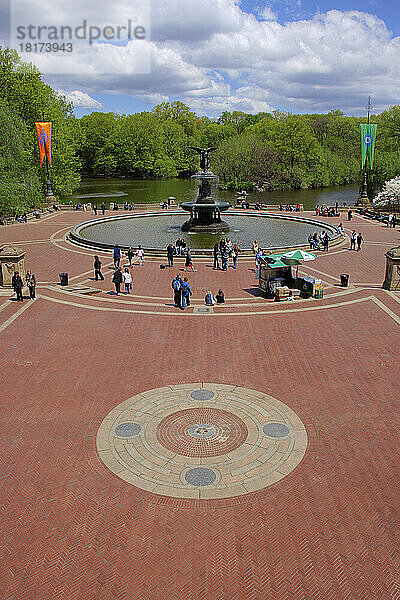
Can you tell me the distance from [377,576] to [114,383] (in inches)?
342

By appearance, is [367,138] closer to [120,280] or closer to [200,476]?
[120,280]

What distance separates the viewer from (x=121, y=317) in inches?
813

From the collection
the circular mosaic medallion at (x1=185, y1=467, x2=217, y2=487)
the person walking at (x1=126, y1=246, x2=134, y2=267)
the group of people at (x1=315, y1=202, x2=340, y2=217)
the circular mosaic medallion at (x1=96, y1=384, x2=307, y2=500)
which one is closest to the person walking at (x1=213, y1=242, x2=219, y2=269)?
the person walking at (x1=126, y1=246, x2=134, y2=267)

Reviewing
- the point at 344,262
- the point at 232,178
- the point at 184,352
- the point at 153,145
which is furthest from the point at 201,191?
the point at 153,145

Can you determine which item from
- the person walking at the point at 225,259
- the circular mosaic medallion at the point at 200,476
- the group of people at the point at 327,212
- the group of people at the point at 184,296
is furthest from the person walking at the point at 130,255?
the group of people at the point at 327,212

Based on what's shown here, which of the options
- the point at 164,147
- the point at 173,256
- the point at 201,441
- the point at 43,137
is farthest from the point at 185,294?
the point at 164,147

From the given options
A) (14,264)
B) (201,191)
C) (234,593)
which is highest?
(201,191)

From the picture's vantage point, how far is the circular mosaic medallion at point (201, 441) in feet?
33.6

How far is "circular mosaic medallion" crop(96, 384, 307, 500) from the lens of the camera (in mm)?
10242

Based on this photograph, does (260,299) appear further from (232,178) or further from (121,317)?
(232,178)

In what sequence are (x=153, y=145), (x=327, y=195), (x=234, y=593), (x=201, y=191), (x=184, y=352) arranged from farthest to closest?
(x=153, y=145) < (x=327, y=195) < (x=201, y=191) < (x=184, y=352) < (x=234, y=593)

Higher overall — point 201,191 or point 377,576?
point 201,191

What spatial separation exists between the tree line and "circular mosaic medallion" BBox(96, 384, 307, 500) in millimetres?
38476

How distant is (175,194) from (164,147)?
124ft
